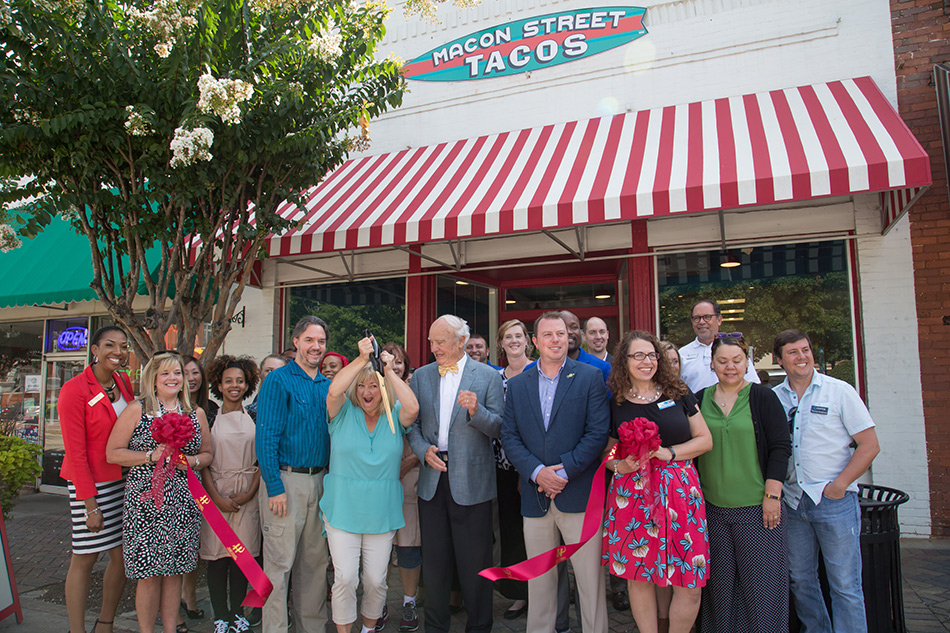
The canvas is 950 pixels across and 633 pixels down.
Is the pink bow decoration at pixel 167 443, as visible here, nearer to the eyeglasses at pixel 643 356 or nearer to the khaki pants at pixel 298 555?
the khaki pants at pixel 298 555

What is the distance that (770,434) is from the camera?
3.41 m

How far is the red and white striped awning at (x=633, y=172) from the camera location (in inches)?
198

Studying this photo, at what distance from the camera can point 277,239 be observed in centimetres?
683

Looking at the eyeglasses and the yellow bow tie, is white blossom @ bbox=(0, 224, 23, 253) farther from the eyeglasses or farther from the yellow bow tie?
the eyeglasses

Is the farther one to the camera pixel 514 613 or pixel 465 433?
pixel 514 613

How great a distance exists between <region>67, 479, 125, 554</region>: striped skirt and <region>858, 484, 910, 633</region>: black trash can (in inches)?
185

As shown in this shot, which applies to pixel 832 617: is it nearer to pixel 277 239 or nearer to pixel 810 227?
pixel 810 227

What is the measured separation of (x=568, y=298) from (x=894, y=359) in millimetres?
3879

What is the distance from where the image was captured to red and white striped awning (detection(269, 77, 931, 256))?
5.02 meters

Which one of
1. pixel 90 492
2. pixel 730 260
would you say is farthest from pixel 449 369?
pixel 730 260

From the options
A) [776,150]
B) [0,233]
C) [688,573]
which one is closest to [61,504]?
[0,233]

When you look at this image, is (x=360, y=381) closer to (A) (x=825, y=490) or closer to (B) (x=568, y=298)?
(A) (x=825, y=490)

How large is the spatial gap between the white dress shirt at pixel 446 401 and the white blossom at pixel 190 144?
8.20 ft

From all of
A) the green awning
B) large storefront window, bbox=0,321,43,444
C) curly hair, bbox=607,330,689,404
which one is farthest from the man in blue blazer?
large storefront window, bbox=0,321,43,444
